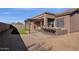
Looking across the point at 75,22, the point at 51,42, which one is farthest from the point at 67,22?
the point at 51,42

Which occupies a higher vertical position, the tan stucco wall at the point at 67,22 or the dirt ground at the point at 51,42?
the tan stucco wall at the point at 67,22

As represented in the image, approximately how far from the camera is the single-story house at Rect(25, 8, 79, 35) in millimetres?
2922

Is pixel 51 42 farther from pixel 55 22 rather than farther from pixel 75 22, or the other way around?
pixel 75 22

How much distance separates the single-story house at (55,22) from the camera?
9.59ft

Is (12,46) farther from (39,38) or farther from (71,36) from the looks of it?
(71,36)

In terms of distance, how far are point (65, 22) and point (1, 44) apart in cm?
69

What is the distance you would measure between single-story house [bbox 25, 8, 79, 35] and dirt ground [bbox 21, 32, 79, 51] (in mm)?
61

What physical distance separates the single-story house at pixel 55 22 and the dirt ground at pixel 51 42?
0.20ft

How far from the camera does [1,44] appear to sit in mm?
2891

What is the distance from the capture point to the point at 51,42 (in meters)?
2.92

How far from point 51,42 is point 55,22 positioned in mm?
213
